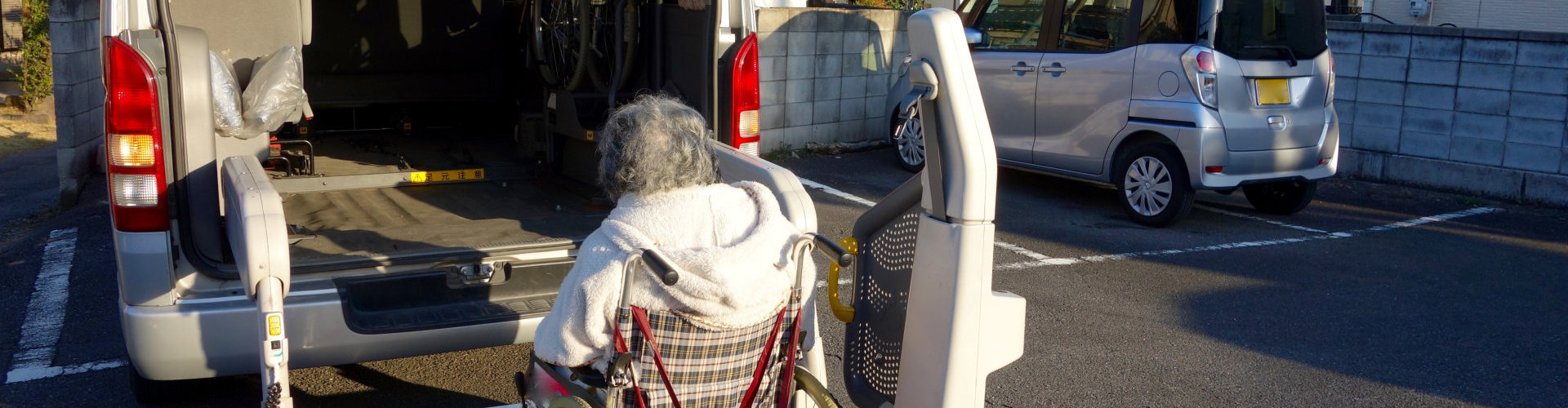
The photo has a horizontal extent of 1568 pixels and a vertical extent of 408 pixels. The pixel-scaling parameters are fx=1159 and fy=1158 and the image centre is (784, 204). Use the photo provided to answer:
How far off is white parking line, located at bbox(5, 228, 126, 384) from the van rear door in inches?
231

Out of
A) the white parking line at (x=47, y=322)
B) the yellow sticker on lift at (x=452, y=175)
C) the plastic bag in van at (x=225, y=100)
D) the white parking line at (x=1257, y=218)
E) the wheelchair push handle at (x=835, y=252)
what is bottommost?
the white parking line at (x=47, y=322)

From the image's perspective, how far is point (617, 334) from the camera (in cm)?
251

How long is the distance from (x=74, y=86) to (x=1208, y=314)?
279 inches

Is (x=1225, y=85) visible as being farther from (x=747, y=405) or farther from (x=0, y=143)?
(x=0, y=143)

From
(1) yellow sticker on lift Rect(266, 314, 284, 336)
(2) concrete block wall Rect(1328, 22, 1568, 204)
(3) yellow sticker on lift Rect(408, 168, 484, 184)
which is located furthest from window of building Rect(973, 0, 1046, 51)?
(1) yellow sticker on lift Rect(266, 314, 284, 336)

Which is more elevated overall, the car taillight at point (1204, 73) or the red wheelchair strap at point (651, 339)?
the car taillight at point (1204, 73)

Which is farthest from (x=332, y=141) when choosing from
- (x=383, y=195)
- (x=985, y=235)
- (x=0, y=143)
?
(x=0, y=143)

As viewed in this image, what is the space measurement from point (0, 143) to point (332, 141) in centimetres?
573

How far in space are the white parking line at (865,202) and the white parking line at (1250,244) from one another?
0.42 feet

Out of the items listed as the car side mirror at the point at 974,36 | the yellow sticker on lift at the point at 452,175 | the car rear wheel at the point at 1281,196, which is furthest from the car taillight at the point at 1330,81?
the yellow sticker on lift at the point at 452,175

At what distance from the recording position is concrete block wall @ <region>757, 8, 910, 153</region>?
379 inches

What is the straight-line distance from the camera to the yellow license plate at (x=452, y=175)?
5.26 meters

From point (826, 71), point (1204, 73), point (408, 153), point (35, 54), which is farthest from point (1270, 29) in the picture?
point (35, 54)

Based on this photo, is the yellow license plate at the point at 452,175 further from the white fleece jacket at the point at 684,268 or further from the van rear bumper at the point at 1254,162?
the van rear bumper at the point at 1254,162
